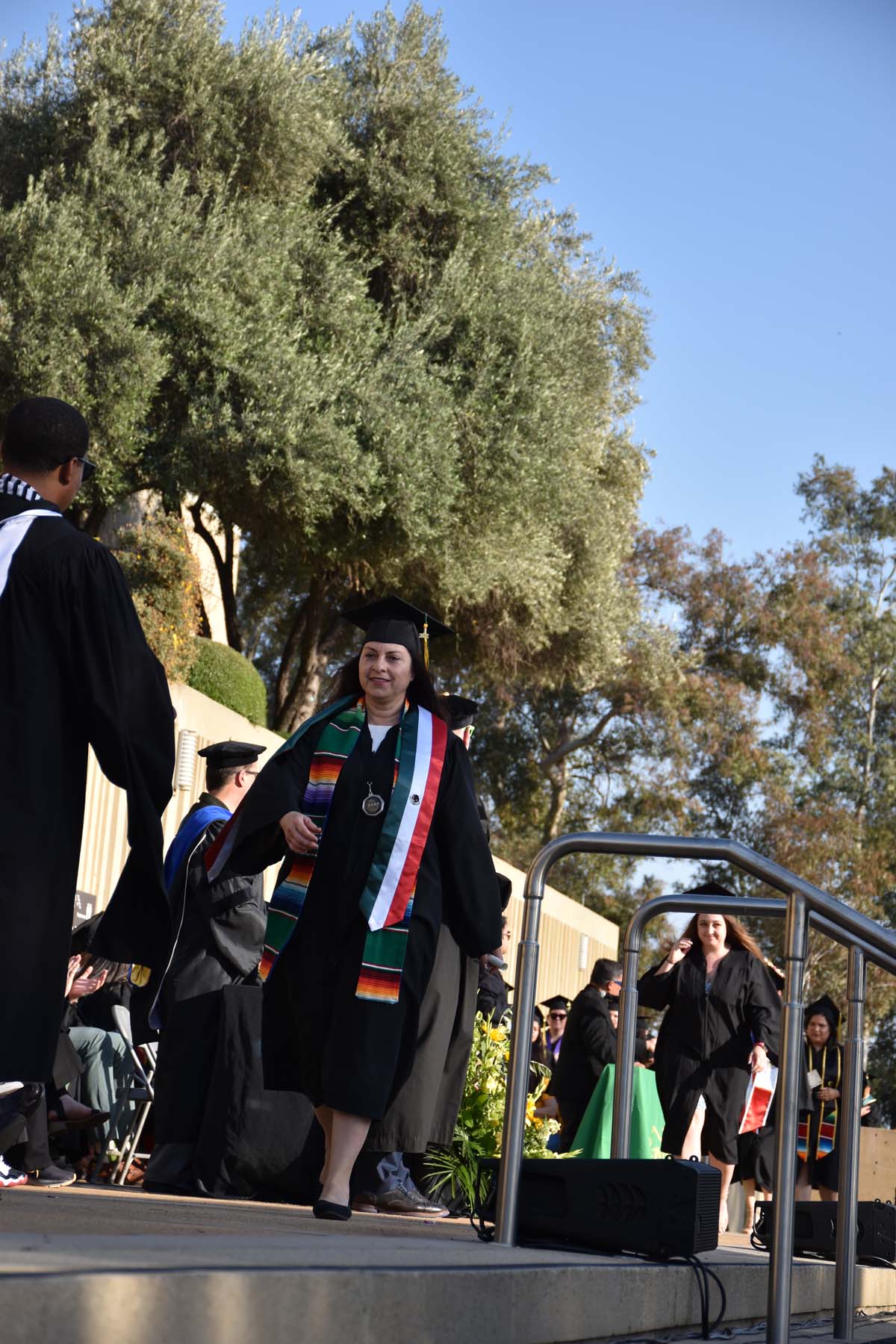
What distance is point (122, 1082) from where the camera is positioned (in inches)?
340

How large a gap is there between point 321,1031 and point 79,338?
41.1 ft

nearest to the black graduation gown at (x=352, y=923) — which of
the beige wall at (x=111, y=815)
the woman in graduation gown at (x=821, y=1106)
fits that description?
the woman in graduation gown at (x=821, y=1106)

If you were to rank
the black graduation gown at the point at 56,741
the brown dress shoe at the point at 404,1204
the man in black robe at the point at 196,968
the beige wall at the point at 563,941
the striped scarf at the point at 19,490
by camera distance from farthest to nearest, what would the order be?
the beige wall at the point at 563,941, the man in black robe at the point at 196,968, the brown dress shoe at the point at 404,1204, the striped scarf at the point at 19,490, the black graduation gown at the point at 56,741

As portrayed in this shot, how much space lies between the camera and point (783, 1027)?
4352 mm

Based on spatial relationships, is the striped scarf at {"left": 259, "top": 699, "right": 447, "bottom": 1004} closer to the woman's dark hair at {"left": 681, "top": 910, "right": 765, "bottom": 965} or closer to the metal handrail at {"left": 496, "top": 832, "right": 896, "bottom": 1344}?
the metal handrail at {"left": 496, "top": 832, "right": 896, "bottom": 1344}

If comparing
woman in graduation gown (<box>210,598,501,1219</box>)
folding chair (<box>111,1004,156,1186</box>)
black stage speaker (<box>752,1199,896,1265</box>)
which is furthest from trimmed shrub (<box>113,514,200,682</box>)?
woman in graduation gown (<box>210,598,501,1219</box>)

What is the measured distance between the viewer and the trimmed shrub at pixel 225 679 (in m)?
18.6

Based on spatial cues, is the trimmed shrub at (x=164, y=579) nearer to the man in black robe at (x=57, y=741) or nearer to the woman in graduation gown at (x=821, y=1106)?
the woman in graduation gown at (x=821, y=1106)

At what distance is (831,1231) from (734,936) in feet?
9.02

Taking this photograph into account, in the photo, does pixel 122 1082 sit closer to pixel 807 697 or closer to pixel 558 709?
pixel 558 709

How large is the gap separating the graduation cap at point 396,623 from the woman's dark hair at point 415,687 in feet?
0.12

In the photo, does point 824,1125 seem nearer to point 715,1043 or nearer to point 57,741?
point 715,1043

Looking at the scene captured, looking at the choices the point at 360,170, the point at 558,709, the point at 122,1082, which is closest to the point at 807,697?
the point at 558,709

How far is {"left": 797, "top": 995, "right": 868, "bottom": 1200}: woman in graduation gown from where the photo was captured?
38.2ft
